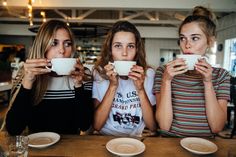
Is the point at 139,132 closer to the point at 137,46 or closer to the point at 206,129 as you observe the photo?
the point at 206,129

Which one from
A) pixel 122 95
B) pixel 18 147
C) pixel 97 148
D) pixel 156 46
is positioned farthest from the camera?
pixel 156 46

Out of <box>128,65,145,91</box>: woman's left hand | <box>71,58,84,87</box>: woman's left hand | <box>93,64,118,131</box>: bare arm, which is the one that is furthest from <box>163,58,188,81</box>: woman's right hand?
<box>71,58,84,87</box>: woman's left hand

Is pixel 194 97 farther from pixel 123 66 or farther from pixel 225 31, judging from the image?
pixel 225 31

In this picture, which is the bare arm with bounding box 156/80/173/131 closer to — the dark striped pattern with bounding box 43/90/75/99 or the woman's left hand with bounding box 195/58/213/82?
the woman's left hand with bounding box 195/58/213/82

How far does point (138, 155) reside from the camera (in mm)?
984

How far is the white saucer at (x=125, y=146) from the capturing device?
98 centimetres

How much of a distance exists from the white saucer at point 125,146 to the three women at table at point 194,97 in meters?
0.32

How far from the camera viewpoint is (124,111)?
1498mm

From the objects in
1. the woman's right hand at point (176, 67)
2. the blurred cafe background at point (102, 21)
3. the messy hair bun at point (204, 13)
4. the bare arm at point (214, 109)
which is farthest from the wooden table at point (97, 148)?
the blurred cafe background at point (102, 21)

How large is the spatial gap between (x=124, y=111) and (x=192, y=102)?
44 centimetres

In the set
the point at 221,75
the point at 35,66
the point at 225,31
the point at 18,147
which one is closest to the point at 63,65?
the point at 35,66

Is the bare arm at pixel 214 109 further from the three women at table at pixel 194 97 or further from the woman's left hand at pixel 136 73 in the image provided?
the woman's left hand at pixel 136 73

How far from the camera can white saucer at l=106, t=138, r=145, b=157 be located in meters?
0.98

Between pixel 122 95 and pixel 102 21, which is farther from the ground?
pixel 102 21
